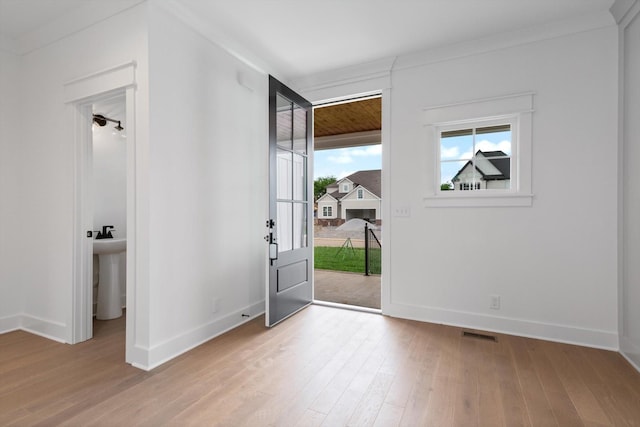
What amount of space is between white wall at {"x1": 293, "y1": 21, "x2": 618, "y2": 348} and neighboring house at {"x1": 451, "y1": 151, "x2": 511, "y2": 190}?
23cm

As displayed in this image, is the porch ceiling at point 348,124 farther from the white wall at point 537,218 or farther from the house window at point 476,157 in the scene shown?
the house window at point 476,157

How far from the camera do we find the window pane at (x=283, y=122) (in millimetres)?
3205

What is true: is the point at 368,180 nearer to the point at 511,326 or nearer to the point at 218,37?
the point at 511,326

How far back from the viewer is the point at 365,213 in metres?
8.66

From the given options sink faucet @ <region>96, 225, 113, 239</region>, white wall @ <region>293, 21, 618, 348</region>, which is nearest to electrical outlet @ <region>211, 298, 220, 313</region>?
sink faucet @ <region>96, 225, 113, 239</region>

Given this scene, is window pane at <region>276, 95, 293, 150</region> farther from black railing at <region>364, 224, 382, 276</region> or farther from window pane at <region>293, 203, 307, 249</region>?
black railing at <region>364, 224, 382, 276</region>

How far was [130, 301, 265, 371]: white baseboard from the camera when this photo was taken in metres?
2.24

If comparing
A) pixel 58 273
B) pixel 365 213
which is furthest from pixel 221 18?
pixel 365 213

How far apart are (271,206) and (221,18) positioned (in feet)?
5.27

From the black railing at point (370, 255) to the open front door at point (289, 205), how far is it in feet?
7.72

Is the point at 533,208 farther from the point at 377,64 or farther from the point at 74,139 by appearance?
the point at 74,139

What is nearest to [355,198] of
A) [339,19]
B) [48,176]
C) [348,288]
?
[348,288]

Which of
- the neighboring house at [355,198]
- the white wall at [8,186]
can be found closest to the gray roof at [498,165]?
the white wall at [8,186]

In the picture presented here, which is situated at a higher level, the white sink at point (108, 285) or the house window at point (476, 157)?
the house window at point (476, 157)
